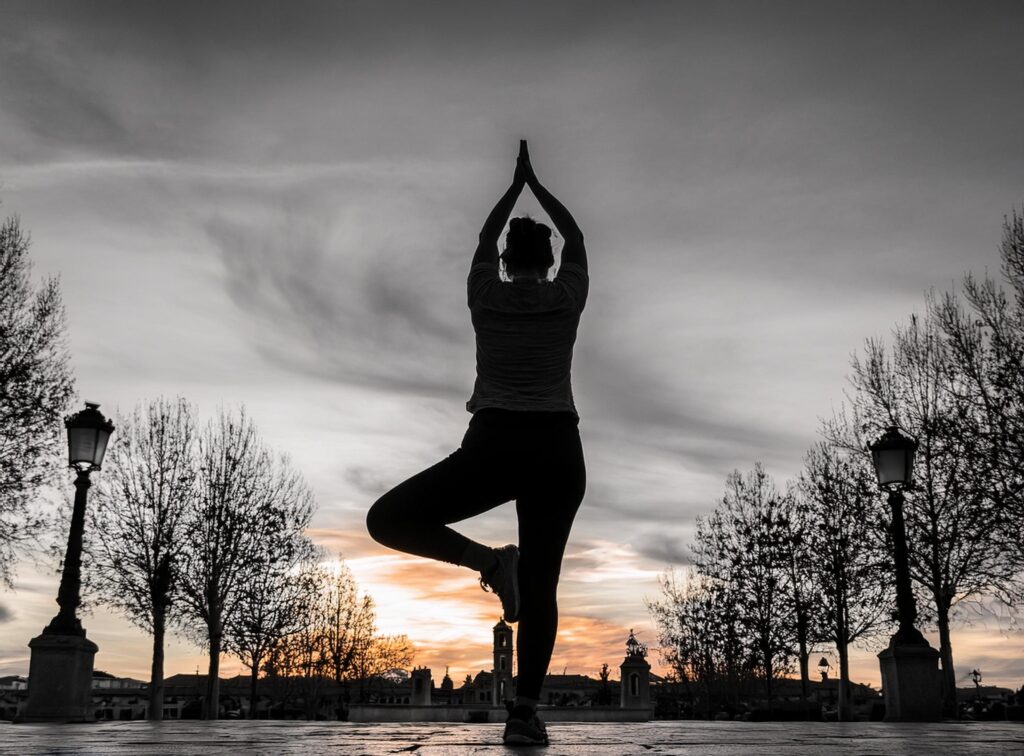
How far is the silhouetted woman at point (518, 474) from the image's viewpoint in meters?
3.46

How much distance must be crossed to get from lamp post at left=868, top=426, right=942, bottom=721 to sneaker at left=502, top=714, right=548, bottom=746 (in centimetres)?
1053

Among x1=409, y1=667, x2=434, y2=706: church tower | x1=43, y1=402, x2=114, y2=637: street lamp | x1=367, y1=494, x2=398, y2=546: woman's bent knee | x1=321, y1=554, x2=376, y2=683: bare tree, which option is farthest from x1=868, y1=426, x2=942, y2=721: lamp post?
x1=321, y1=554, x2=376, y2=683: bare tree

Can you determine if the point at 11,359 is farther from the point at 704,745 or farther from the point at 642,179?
the point at 704,745

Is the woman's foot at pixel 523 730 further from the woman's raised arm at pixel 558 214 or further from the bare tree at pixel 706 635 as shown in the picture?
the bare tree at pixel 706 635

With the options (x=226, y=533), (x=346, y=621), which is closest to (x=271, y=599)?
(x=226, y=533)

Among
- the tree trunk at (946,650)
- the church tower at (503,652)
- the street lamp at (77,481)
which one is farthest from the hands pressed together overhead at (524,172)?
the church tower at (503,652)

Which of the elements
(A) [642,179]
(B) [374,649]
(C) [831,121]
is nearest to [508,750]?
(A) [642,179]

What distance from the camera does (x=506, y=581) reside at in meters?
3.64

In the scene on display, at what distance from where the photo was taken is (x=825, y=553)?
30.1 meters

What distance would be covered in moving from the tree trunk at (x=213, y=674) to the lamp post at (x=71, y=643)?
1656 centimetres

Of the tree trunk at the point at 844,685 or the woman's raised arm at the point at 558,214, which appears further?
the tree trunk at the point at 844,685

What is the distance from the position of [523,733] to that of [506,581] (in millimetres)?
577

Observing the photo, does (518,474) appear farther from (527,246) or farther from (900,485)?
(900,485)

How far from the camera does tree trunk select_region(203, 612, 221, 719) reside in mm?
28672
